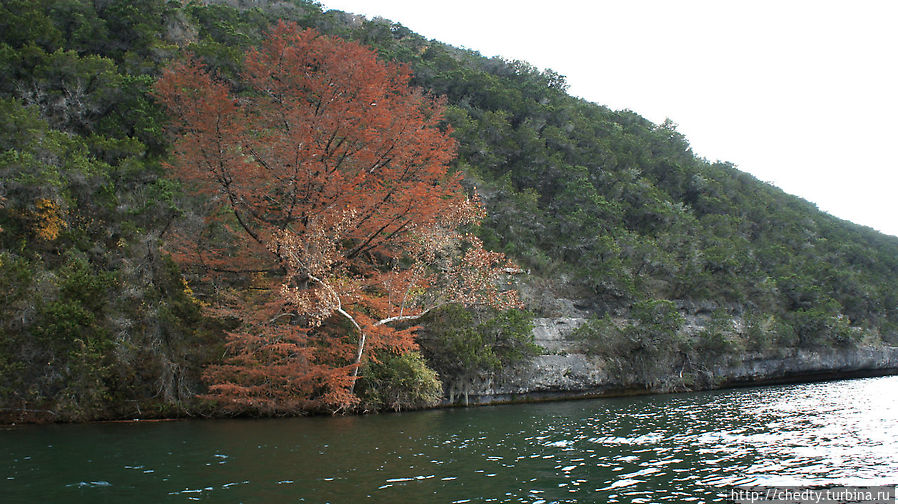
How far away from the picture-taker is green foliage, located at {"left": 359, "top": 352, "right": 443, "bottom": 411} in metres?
20.8

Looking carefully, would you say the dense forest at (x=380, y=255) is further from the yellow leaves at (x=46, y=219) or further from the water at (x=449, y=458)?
the water at (x=449, y=458)

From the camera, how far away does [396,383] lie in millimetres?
20938

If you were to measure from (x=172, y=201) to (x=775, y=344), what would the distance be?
3748 centimetres

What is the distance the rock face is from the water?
28.2 ft

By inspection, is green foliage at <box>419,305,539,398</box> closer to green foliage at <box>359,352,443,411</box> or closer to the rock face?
the rock face

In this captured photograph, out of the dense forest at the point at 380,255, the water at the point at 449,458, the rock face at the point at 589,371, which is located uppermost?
the dense forest at the point at 380,255

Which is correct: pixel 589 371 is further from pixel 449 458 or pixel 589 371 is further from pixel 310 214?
pixel 449 458

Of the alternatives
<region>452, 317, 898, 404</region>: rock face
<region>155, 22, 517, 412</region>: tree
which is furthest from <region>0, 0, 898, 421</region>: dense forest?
<region>452, 317, 898, 404</region>: rock face

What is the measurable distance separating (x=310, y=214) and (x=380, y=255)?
744 centimetres

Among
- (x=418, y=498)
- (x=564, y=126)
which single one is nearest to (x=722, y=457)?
(x=418, y=498)

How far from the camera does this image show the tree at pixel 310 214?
18.7m

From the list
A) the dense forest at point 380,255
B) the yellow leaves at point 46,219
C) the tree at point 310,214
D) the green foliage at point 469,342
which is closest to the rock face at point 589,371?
the green foliage at point 469,342

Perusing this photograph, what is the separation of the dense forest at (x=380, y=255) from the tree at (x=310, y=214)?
540 millimetres

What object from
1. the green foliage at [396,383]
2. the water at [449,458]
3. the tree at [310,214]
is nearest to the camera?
the water at [449,458]
